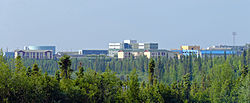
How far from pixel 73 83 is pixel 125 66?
281 ft

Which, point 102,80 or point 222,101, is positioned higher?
point 102,80

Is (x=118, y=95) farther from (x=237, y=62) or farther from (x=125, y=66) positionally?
(x=125, y=66)

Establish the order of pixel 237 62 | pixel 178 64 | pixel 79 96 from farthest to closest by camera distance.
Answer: pixel 178 64, pixel 237 62, pixel 79 96

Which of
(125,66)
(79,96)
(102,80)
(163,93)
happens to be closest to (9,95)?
(79,96)

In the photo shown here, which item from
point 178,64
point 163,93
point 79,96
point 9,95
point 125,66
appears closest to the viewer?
point 9,95

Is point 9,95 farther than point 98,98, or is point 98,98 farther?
point 98,98

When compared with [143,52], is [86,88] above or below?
below

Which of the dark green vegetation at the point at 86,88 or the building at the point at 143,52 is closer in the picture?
the dark green vegetation at the point at 86,88

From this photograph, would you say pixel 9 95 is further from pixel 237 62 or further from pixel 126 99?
pixel 237 62

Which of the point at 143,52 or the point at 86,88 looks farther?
the point at 143,52

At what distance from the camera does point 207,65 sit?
107 metres

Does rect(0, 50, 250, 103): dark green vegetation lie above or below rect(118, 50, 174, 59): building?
below

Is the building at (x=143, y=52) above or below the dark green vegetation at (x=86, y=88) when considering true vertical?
above

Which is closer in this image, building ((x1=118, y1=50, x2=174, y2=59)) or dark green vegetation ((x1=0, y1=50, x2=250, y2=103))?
dark green vegetation ((x1=0, y1=50, x2=250, y2=103))
